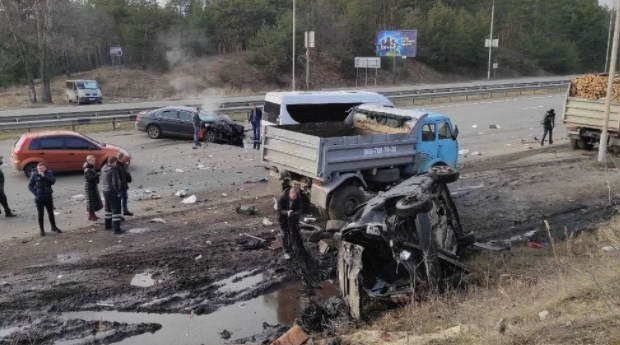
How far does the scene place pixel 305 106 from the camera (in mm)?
17609

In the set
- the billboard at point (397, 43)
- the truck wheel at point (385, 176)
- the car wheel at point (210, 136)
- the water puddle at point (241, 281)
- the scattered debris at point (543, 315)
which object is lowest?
the water puddle at point (241, 281)

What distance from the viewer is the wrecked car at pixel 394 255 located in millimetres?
7246

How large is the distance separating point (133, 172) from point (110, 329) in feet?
30.6

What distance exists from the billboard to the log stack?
3234 centimetres

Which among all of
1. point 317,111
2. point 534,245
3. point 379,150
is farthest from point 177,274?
point 317,111

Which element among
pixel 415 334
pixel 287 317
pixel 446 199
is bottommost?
pixel 287 317

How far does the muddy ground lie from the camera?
745cm

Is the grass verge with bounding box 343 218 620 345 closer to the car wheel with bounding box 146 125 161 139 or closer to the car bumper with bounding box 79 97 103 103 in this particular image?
the car wheel with bounding box 146 125 161 139

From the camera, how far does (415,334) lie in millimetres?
6336

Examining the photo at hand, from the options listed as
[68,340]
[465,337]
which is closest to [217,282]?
[68,340]

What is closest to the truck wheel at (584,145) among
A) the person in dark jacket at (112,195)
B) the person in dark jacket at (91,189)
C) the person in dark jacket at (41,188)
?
the person in dark jacket at (112,195)

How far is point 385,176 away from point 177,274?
515 cm

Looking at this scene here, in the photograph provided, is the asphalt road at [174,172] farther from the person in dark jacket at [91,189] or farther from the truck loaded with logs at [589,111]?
the truck loaded with logs at [589,111]

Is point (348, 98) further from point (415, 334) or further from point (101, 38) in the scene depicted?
point (101, 38)
